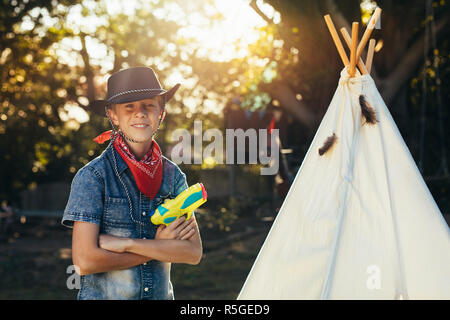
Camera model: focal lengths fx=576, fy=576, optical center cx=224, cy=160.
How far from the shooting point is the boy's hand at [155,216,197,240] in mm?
2387

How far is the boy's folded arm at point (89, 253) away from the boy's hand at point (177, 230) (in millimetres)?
197

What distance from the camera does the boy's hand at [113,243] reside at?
2.26 metres

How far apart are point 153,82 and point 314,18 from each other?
6.01 meters

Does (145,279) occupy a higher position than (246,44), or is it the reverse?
(246,44)

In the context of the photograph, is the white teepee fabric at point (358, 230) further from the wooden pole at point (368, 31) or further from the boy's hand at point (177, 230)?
the boy's hand at point (177, 230)

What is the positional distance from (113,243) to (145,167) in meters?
0.34

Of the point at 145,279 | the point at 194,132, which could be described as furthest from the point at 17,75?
the point at 145,279

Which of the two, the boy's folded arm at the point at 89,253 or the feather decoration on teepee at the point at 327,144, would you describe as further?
the feather decoration on teepee at the point at 327,144

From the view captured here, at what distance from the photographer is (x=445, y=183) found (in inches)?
391

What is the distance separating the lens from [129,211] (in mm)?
2355

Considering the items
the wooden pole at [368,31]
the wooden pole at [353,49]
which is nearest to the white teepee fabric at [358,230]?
the wooden pole at [353,49]

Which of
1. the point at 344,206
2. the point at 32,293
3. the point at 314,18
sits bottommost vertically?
the point at 32,293

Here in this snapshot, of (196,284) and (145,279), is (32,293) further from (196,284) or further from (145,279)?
(145,279)

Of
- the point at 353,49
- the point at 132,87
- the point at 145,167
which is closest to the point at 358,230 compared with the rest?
the point at 353,49
